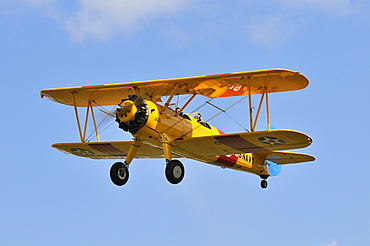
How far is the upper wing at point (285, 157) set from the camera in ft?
71.3

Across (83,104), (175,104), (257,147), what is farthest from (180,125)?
(83,104)

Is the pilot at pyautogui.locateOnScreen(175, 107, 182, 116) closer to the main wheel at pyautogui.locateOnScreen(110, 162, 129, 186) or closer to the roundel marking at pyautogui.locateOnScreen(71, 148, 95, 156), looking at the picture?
the main wheel at pyautogui.locateOnScreen(110, 162, 129, 186)

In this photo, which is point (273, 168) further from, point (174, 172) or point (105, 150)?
point (174, 172)

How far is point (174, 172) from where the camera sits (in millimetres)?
17891

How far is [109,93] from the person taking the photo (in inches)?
830

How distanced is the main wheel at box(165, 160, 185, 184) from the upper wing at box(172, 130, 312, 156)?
97cm

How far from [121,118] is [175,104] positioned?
1.96m

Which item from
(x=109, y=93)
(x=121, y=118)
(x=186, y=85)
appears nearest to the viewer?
(x=121, y=118)

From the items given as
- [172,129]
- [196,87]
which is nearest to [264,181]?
[196,87]

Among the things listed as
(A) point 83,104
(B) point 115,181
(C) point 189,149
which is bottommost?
(B) point 115,181

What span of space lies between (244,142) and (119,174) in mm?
3382

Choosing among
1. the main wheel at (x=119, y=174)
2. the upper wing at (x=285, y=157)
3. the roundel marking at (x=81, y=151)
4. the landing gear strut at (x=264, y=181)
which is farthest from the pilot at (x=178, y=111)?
the landing gear strut at (x=264, y=181)

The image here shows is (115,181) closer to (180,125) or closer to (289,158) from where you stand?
(180,125)

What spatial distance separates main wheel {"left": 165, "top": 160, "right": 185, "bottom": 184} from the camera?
17.8m
